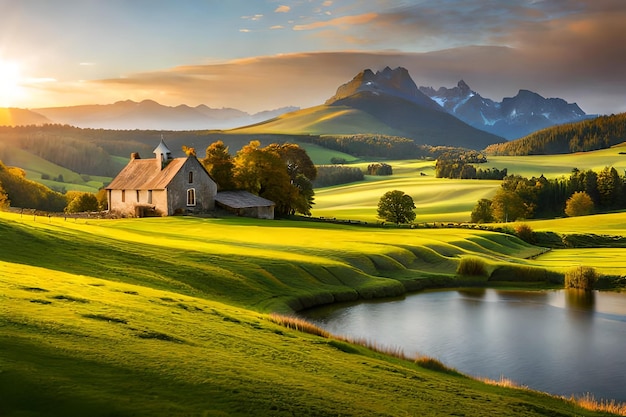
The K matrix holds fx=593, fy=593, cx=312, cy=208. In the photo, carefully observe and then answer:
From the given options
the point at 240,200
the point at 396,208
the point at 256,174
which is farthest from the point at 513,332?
the point at 396,208

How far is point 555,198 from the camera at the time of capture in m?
154

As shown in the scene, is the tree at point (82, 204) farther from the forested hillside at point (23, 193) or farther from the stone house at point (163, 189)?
the forested hillside at point (23, 193)

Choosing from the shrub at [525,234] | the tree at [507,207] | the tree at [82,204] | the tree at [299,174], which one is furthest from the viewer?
the tree at [507,207]

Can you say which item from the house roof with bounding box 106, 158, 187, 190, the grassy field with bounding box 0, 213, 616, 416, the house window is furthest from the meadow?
the house window

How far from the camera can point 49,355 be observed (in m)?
15.2

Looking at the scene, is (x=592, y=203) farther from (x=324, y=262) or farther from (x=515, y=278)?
(x=324, y=262)

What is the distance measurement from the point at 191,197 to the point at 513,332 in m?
62.2

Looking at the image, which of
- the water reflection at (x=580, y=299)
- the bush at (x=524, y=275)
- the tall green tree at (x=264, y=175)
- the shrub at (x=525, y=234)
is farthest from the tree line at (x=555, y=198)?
the water reflection at (x=580, y=299)

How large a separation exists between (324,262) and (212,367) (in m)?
36.7

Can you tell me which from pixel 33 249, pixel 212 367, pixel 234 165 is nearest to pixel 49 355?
pixel 212 367

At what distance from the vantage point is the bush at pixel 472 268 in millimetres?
61725

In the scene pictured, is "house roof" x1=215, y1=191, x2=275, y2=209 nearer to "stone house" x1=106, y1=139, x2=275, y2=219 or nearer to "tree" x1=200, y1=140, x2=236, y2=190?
"stone house" x1=106, y1=139, x2=275, y2=219

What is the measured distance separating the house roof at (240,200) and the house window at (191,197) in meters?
4.61

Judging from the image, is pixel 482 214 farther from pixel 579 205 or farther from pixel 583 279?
pixel 583 279
